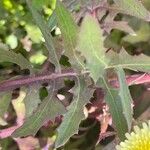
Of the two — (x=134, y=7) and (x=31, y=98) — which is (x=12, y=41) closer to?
(x=31, y=98)

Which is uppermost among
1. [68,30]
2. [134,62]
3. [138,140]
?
[68,30]

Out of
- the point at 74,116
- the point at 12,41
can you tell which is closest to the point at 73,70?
the point at 74,116

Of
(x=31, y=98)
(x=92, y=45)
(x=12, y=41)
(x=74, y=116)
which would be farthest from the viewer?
(x=12, y=41)

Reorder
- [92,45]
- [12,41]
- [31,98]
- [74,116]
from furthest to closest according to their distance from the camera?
[12,41] < [31,98] < [74,116] < [92,45]

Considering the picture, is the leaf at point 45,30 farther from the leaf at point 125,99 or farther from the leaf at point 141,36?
the leaf at point 141,36

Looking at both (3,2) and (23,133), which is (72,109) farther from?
A: (3,2)

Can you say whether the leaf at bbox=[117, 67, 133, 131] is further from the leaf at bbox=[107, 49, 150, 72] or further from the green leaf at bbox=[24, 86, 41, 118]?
the green leaf at bbox=[24, 86, 41, 118]

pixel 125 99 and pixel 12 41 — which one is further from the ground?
pixel 12 41
